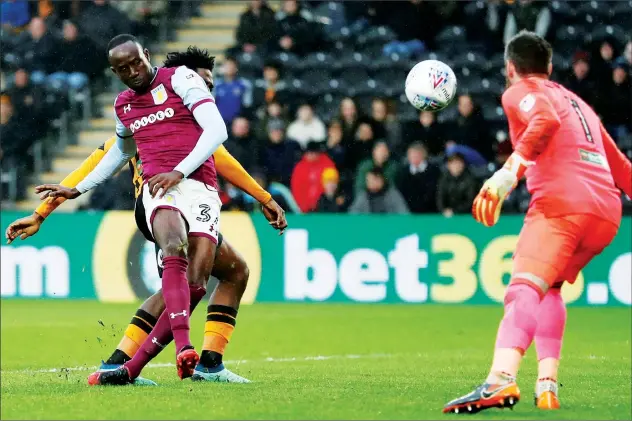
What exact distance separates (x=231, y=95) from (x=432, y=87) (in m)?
10.2

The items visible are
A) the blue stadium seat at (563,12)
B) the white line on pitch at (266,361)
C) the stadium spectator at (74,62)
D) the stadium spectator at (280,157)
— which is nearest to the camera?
the white line on pitch at (266,361)

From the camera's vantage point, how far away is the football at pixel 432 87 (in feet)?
24.5

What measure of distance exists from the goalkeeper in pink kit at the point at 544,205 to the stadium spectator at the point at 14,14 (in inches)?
583

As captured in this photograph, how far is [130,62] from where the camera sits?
7059 millimetres

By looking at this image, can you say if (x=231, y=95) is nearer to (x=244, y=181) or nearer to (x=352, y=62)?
(x=352, y=62)

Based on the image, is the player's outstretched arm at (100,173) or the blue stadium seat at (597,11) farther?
the blue stadium seat at (597,11)

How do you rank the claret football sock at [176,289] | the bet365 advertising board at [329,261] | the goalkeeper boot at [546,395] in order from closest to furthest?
the goalkeeper boot at [546,395], the claret football sock at [176,289], the bet365 advertising board at [329,261]

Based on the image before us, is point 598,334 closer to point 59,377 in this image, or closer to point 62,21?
point 59,377

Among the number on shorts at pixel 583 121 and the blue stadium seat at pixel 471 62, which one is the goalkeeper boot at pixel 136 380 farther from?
the blue stadium seat at pixel 471 62

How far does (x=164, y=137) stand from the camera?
7.20 meters

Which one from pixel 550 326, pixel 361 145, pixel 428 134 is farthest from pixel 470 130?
pixel 550 326

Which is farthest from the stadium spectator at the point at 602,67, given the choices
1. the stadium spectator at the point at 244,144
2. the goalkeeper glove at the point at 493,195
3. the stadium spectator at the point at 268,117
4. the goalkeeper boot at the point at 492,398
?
the goalkeeper boot at the point at 492,398

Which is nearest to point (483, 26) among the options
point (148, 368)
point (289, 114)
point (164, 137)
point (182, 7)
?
point (289, 114)

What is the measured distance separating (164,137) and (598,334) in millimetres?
6506
